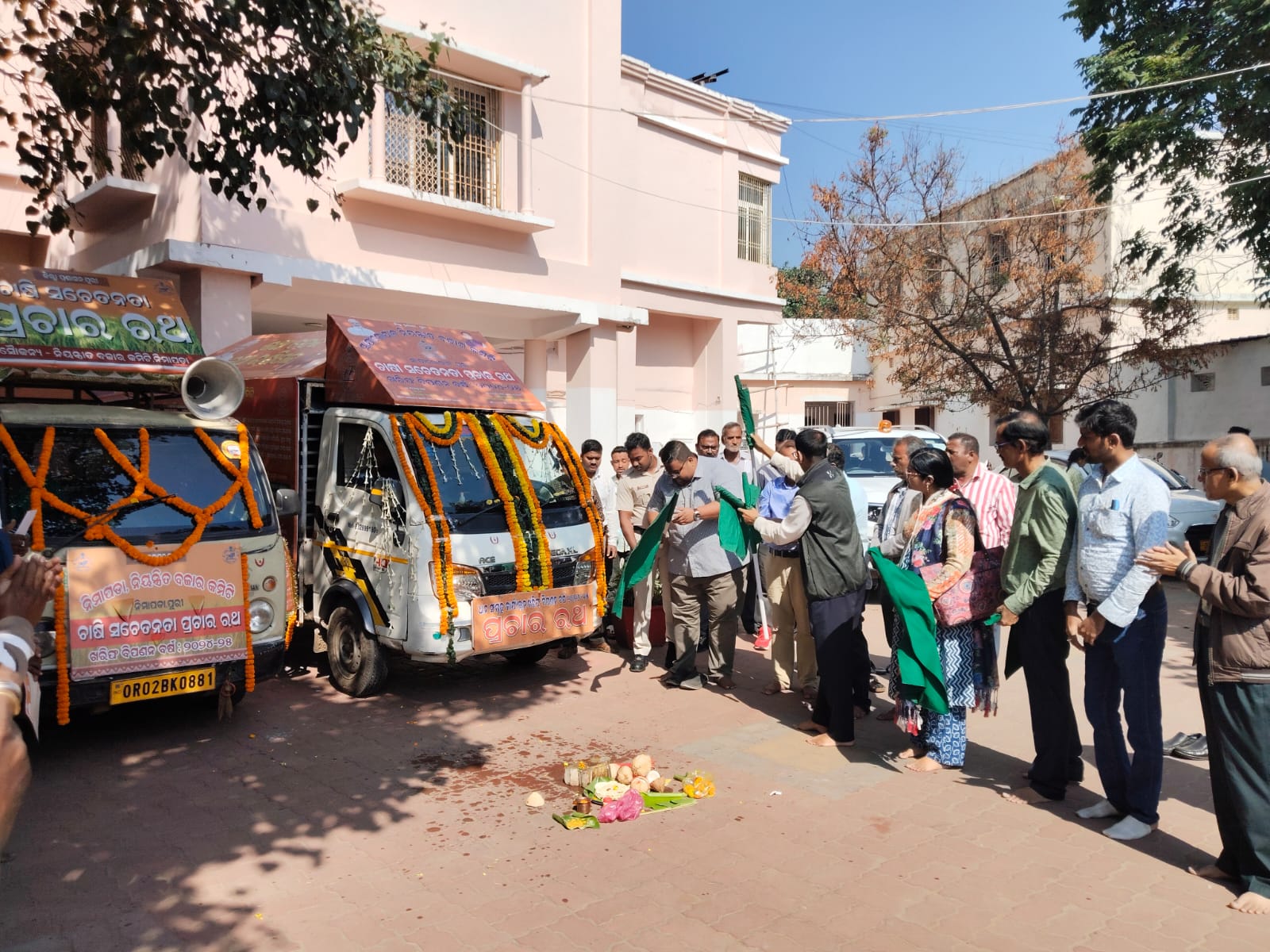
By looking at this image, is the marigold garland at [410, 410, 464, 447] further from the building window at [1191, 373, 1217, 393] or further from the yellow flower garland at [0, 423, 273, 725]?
the building window at [1191, 373, 1217, 393]

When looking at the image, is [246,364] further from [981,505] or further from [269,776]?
[981,505]

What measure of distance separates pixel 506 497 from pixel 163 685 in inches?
101

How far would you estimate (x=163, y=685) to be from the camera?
17.7ft

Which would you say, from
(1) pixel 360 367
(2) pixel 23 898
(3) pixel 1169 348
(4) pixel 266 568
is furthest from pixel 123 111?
(3) pixel 1169 348

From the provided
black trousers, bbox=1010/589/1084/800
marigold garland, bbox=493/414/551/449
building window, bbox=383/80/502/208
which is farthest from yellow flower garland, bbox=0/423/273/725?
building window, bbox=383/80/502/208

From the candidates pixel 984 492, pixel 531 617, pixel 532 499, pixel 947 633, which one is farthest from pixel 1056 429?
pixel 947 633

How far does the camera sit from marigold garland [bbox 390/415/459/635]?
6344mm

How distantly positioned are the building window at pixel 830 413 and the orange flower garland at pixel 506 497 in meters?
22.8

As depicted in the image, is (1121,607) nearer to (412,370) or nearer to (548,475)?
(548,475)

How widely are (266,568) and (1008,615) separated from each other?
4555mm

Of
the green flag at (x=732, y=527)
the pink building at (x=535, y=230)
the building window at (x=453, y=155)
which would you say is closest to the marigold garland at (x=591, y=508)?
the green flag at (x=732, y=527)

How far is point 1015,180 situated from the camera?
20.8m

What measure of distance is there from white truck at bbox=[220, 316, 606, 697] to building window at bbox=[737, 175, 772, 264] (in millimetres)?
9405

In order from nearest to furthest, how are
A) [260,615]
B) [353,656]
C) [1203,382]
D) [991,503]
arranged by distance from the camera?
[991,503] → [260,615] → [353,656] → [1203,382]
